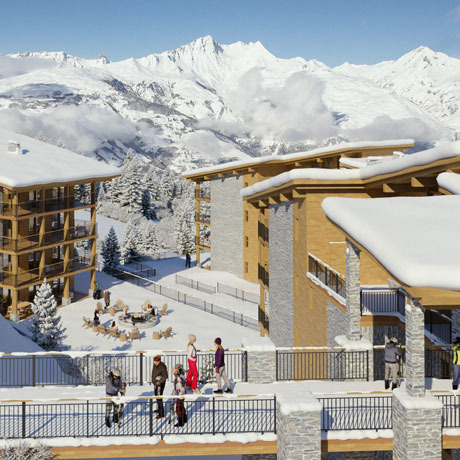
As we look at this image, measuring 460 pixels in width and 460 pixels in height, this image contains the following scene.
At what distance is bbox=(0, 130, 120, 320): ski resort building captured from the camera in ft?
138

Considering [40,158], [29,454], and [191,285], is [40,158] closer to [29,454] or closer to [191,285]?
[191,285]

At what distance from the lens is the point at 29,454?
14.1 metres

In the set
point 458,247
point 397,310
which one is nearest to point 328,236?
point 397,310

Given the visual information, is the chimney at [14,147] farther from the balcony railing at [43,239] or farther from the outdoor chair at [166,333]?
the outdoor chair at [166,333]

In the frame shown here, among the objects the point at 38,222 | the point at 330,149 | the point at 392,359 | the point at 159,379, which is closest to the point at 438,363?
the point at 392,359

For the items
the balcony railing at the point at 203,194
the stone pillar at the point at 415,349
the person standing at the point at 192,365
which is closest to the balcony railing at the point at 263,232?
the person standing at the point at 192,365

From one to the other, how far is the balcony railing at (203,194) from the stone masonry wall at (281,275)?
104 ft

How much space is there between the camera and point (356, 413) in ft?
50.4

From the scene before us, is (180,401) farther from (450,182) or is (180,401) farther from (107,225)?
(107,225)

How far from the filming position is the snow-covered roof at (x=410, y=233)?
12.1 m

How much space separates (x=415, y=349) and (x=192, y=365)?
5838mm

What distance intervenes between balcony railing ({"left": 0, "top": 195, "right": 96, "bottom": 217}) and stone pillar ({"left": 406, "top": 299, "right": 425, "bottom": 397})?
33.3m

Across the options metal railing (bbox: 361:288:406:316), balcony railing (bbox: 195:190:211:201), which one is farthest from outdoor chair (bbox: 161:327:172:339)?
balcony railing (bbox: 195:190:211:201)

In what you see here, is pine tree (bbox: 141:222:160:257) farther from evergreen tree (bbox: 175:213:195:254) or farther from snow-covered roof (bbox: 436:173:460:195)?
snow-covered roof (bbox: 436:173:460:195)
